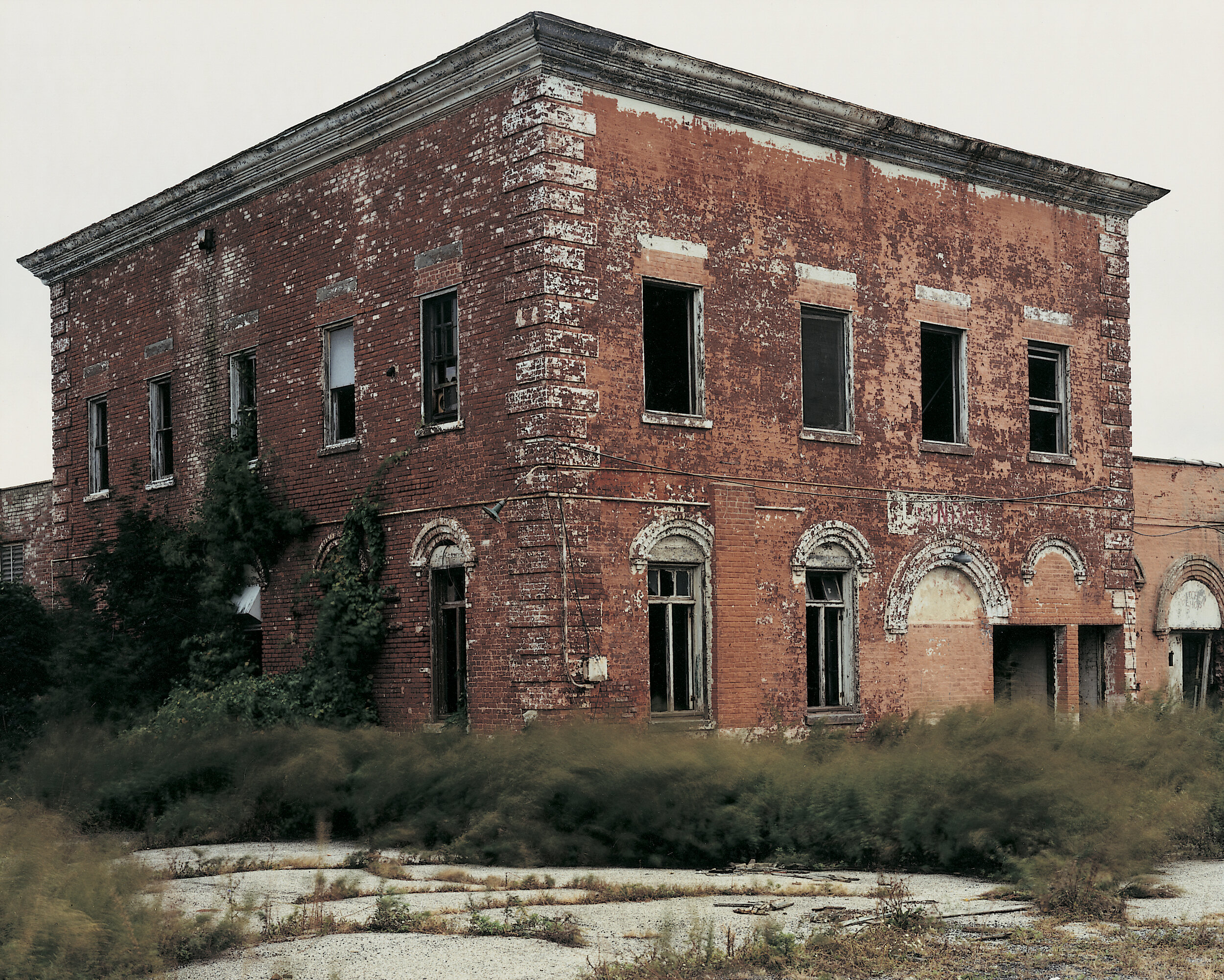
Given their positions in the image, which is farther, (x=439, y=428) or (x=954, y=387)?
(x=954, y=387)

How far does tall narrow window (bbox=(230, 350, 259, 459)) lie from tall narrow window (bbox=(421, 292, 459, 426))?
4.00 meters

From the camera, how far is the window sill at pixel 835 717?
685 inches

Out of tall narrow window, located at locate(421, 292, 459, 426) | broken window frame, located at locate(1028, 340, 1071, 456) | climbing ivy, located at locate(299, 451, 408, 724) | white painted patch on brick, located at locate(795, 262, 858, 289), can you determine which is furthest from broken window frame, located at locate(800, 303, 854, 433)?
climbing ivy, located at locate(299, 451, 408, 724)

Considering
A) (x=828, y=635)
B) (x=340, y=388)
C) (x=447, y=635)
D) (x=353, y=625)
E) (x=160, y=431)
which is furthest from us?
(x=160, y=431)

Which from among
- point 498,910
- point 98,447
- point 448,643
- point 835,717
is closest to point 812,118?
point 835,717

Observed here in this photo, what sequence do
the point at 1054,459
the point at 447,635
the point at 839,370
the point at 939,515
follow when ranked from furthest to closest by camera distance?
the point at 1054,459 → the point at 939,515 → the point at 839,370 → the point at 447,635

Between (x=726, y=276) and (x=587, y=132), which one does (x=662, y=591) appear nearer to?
(x=726, y=276)

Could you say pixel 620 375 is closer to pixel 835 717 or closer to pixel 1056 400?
pixel 835 717

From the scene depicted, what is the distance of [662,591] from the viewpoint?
1638 cm

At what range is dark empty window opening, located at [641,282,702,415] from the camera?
54.7ft

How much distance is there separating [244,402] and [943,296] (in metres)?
10.1

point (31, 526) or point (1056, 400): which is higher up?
point (1056, 400)

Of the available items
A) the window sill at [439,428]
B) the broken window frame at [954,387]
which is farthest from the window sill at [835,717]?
the window sill at [439,428]

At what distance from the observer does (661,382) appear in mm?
16750
